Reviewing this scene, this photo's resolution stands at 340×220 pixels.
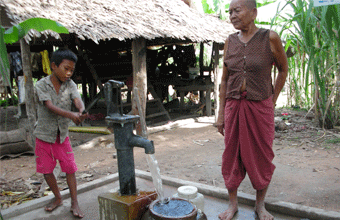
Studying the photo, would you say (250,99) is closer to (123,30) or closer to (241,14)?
(241,14)

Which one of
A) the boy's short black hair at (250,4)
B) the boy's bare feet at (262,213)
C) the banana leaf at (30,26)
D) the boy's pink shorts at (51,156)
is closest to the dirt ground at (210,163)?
the boy's bare feet at (262,213)

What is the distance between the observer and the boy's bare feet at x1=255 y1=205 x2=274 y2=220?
2037mm

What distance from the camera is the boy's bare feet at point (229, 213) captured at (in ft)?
6.81

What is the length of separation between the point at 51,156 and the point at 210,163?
2377 millimetres

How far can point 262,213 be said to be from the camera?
2.06 meters

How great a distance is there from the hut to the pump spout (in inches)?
115

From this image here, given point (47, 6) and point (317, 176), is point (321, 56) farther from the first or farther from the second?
point (47, 6)

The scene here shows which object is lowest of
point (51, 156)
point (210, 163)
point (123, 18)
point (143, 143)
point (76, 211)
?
point (210, 163)

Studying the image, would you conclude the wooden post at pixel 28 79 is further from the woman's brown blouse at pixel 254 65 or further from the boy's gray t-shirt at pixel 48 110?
the woman's brown blouse at pixel 254 65

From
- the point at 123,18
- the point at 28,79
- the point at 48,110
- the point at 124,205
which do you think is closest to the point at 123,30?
the point at 123,18

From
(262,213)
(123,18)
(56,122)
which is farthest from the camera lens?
(123,18)

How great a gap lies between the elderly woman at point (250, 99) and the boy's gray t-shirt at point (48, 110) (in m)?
1.25

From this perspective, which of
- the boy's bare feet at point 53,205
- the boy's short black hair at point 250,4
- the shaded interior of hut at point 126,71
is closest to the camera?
the boy's short black hair at point 250,4

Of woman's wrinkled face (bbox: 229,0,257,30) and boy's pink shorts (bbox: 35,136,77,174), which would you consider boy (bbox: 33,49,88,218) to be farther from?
woman's wrinkled face (bbox: 229,0,257,30)
